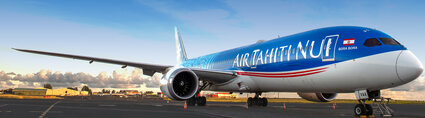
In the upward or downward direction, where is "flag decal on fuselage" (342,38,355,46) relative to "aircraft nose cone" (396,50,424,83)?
upward

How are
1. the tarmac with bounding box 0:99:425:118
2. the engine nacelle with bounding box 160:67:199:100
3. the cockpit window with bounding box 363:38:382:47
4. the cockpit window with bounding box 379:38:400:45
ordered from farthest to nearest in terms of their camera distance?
the engine nacelle with bounding box 160:67:199:100, the tarmac with bounding box 0:99:425:118, the cockpit window with bounding box 363:38:382:47, the cockpit window with bounding box 379:38:400:45

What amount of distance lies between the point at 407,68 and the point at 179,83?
30.7ft

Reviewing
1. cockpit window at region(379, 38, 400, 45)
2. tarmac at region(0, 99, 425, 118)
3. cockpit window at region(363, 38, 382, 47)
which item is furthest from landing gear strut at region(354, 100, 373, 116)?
cockpit window at region(379, 38, 400, 45)

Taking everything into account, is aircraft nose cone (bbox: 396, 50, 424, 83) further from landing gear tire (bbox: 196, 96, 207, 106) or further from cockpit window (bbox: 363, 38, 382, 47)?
landing gear tire (bbox: 196, 96, 207, 106)

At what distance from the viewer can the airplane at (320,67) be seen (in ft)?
33.4

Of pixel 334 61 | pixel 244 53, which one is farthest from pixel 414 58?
pixel 244 53

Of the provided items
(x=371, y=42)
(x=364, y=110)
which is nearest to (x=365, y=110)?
(x=364, y=110)

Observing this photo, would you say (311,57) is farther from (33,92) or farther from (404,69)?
(33,92)

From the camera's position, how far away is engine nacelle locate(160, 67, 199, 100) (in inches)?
595

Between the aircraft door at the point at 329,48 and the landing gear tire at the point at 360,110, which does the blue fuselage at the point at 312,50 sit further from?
the landing gear tire at the point at 360,110

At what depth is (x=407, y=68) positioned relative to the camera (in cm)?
970

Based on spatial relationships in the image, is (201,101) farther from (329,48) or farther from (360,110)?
(360,110)

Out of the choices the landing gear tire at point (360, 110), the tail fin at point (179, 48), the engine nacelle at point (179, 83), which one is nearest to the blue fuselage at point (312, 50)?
the landing gear tire at point (360, 110)

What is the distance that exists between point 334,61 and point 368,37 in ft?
Answer: 4.19
